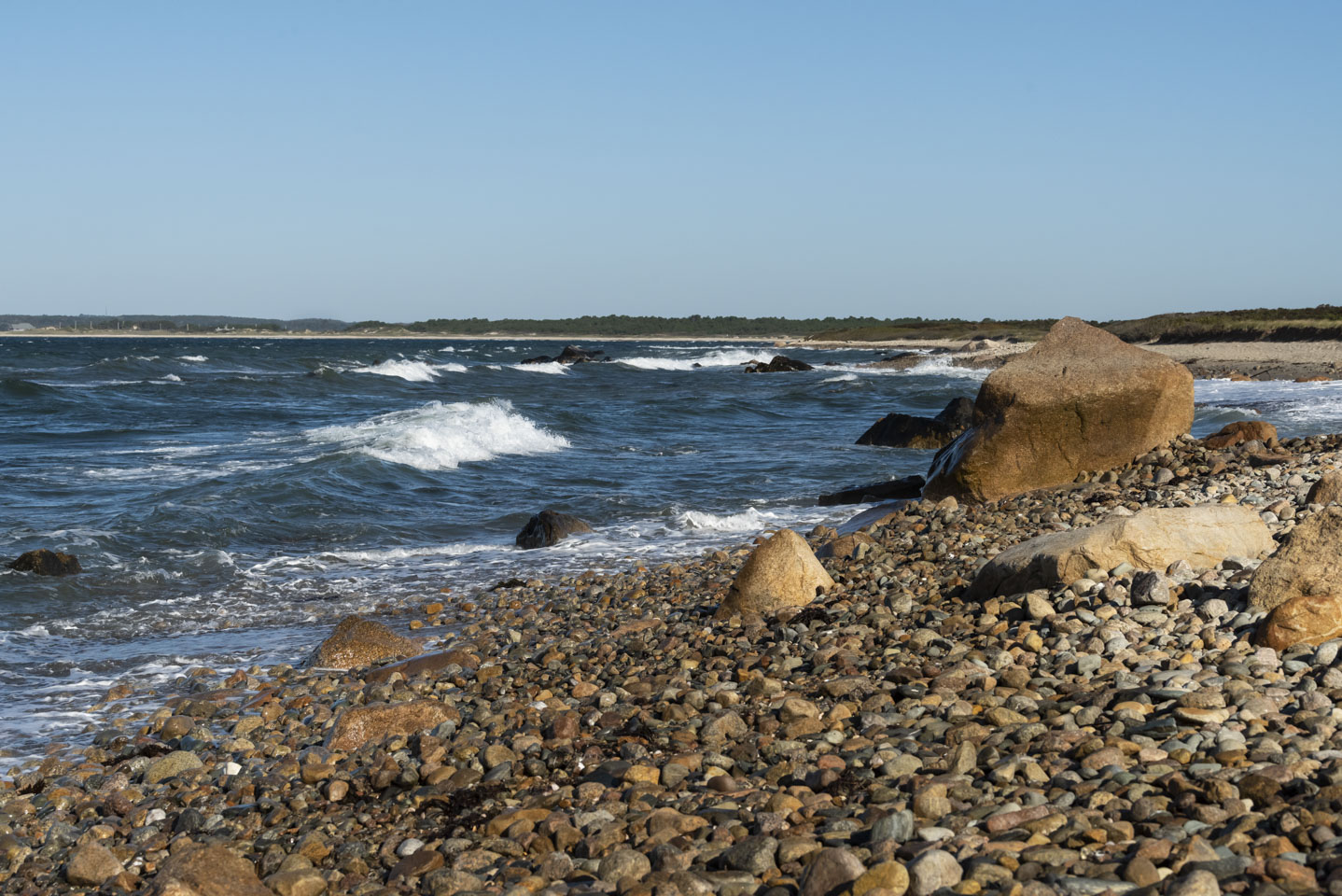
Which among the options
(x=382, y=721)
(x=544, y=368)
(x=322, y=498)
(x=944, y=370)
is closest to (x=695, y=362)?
(x=544, y=368)

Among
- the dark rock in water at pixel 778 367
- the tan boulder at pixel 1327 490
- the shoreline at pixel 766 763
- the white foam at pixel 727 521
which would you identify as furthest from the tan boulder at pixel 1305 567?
the dark rock in water at pixel 778 367

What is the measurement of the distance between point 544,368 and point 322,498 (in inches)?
2111

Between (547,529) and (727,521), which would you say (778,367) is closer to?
(727,521)

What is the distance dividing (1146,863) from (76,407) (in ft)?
110

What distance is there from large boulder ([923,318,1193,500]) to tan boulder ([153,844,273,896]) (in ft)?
29.4

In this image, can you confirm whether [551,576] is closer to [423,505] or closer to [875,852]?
[423,505]

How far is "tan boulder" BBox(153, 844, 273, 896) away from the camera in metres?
4.15

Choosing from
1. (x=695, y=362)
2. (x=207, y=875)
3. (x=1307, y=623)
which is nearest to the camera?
(x=207, y=875)

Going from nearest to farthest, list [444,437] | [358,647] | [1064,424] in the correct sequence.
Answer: [358,647] < [1064,424] < [444,437]

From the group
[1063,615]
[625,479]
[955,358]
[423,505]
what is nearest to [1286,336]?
[955,358]

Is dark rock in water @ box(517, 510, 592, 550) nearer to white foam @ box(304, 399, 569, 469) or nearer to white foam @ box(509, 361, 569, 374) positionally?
white foam @ box(304, 399, 569, 469)

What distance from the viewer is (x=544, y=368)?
225ft

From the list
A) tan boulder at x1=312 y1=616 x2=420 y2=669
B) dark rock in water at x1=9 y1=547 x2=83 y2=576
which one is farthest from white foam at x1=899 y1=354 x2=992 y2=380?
tan boulder at x1=312 y1=616 x2=420 y2=669

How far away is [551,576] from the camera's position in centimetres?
1093
